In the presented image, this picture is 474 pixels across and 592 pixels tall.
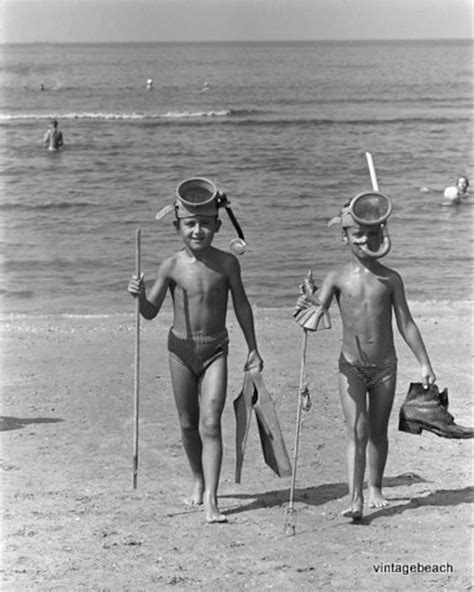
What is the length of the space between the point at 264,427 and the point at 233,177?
96.0 feet

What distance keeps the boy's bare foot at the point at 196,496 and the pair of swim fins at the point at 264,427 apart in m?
0.26

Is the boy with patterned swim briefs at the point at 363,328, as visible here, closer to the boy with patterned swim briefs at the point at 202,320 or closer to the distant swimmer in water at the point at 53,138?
the boy with patterned swim briefs at the point at 202,320

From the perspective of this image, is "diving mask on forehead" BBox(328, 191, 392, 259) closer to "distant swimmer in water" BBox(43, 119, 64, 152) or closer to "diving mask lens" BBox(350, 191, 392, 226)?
"diving mask lens" BBox(350, 191, 392, 226)

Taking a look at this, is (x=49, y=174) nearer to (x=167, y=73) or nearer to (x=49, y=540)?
(x=49, y=540)

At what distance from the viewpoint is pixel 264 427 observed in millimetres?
8266

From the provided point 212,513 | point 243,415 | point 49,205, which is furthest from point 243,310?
point 49,205

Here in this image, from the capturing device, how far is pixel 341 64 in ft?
444

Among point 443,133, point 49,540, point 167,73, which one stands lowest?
point 49,540

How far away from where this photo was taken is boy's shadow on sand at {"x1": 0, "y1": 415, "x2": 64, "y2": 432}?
32.5 feet

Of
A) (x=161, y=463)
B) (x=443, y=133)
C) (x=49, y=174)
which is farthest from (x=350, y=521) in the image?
(x=443, y=133)

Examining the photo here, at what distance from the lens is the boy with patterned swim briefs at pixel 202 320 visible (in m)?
7.99

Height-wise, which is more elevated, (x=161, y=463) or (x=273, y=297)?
(x=273, y=297)

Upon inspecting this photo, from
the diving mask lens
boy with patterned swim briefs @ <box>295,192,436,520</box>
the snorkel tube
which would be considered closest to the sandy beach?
boy with patterned swim briefs @ <box>295,192,436,520</box>

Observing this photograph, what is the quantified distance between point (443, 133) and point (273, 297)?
108 feet
